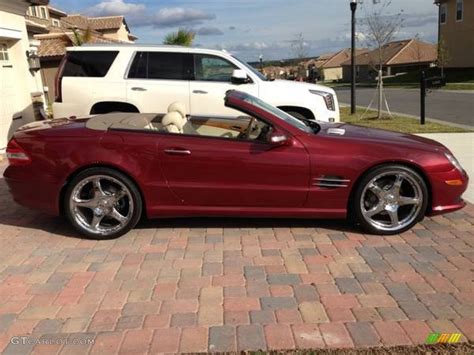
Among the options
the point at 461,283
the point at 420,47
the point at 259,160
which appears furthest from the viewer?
the point at 420,47

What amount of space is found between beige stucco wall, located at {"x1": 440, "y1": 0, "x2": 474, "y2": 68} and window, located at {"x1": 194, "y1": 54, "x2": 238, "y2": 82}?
38176 mm

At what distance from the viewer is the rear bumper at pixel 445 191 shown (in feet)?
15.5

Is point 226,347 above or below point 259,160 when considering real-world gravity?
below

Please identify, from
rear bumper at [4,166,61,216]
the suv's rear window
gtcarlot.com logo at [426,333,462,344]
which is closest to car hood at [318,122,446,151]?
gtcarlot.com logo at [426,333,462,344]

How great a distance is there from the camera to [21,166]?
4.88 metres

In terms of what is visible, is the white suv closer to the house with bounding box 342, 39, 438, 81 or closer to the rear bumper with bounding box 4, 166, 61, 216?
the rear bumper with bounding box 4, 166, 61, 216

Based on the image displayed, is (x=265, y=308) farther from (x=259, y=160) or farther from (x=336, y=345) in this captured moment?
(x=259, y=160)

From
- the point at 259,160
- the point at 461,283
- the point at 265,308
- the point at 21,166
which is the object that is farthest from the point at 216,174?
the point at 461,283

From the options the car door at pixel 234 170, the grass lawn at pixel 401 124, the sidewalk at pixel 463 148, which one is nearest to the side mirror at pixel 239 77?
the sidewalk at pixel 463 148

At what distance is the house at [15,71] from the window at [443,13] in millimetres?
40663

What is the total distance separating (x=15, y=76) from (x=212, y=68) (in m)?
5.22

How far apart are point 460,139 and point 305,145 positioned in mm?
6933

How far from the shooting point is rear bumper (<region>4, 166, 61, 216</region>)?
15.8 ft

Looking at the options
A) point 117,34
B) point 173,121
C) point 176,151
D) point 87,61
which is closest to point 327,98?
point 87,61
